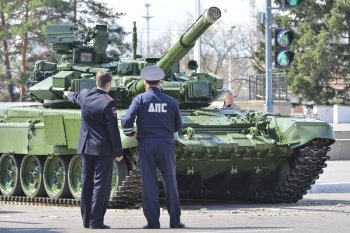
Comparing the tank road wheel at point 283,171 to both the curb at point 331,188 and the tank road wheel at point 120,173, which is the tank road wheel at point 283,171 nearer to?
the curb at point 331,188

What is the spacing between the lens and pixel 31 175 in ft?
68.2

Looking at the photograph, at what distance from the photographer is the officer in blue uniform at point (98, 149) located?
1368 centimetres

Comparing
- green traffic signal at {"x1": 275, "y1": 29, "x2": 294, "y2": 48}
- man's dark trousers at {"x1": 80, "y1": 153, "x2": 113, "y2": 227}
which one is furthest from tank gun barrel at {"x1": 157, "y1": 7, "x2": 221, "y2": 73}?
man's dark trousers at {"x1": 80, "y1": 153, "x2": 113, "y2": 227}

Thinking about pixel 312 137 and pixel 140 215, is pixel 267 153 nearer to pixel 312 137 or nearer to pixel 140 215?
pixel 312 137

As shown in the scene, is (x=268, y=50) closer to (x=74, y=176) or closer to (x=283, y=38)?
(x=283, y=38)

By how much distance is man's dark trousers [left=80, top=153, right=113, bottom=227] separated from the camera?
Answer: 13.7m

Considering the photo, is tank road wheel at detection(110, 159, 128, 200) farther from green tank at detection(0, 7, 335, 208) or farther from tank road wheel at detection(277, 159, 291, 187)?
tank road wheel at detection(277, 159, 291, 187)

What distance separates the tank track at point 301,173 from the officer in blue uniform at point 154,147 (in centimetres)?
525

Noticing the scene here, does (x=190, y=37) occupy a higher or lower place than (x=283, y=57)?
higher

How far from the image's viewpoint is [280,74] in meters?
48.0

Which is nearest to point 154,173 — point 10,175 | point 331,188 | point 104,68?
point 104,68

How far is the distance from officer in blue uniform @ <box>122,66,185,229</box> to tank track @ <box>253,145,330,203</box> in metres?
5.25

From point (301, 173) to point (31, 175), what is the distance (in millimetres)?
4957

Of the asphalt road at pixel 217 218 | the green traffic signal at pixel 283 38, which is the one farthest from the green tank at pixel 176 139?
the green traffic signal at pixel 283 38
